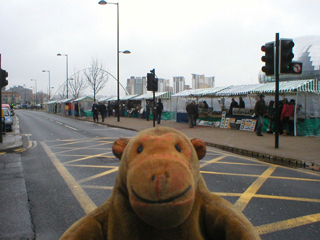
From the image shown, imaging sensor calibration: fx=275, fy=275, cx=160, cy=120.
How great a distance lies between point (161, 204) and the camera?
47.7 inches

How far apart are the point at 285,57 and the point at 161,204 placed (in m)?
9.29

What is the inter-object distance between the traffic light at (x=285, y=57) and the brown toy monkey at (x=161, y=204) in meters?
8.79

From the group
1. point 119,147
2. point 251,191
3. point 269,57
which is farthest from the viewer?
point 269,57

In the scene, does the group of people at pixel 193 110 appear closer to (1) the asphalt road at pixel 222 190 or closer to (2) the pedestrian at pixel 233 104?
(2) the pedestrian at pixel 233 104

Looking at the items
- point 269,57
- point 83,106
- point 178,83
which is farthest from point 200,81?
point 269,57

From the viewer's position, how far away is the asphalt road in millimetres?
3568

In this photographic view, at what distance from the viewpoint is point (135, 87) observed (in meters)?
95.2

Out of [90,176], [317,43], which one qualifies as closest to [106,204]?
[90,176]

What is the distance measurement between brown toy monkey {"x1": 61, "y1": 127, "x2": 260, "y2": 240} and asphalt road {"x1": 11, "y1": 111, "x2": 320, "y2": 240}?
2.07m

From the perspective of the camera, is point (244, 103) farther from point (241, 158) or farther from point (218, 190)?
point (218, 190)

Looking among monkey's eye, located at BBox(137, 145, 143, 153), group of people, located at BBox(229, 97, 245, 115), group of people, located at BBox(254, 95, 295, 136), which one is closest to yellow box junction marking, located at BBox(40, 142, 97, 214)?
monkey's eye, located at BBox(137, 145, 143, 153)

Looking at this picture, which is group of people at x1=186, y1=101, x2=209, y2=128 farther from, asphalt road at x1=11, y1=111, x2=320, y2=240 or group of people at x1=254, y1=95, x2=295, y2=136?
asphalt road at x1=11, y1=111, x2=320, y2=240

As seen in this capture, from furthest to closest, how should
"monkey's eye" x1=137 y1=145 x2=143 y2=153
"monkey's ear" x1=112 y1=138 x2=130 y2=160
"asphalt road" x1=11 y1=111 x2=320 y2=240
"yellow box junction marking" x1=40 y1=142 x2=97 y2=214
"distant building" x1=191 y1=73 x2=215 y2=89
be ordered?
"distant building" x1=191 y1=73 x2=215 y2=89, "yellow box junction marking" x1=40 y1=142 x2=97 y2=214, "asphalt road" x1=11 y1=111 x2=320 y2=240, "monkey's ear" x1=112 y1=138 x2=130 y2=160, "monkey's eye" x1=137 y1=145 x2=143 y2=153

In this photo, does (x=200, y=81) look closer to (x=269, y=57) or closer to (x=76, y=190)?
(x=269, y=57)
